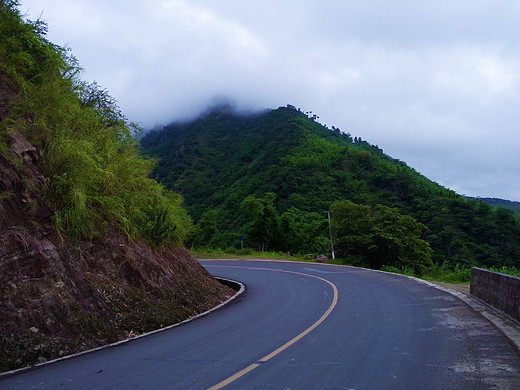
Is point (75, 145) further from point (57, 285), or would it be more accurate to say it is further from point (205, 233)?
point (205, 233)

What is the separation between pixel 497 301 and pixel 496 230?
1959 inches

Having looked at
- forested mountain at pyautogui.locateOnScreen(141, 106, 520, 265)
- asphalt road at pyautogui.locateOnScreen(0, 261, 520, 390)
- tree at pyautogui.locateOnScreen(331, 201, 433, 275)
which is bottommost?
asphalt road at pyautogui.locateOnScreen(0, 261, 520, 390)

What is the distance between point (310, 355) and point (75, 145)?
7216mm

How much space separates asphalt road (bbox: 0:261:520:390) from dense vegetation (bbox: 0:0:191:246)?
3.31 metres

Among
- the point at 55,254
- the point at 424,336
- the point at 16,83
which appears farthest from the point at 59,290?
the point at 424,336

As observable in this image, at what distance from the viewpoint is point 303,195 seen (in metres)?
73.6

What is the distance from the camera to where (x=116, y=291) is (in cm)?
905

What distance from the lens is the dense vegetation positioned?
942cm

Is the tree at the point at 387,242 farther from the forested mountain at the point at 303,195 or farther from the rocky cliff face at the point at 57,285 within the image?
the rocky cliff face at the point at 57,285

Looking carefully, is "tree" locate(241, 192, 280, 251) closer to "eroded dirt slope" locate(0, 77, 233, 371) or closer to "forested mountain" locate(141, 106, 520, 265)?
"forested mountain" locate(141, 106, 520, 265)

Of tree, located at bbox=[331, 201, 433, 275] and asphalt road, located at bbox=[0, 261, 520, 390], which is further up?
tree, located at bbox=[331, 201, 433, 275]

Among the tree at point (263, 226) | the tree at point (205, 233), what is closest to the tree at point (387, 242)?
the tree at point (263, 226)

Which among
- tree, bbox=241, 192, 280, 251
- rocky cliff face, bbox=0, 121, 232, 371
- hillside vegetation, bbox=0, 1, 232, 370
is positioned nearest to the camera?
rocky cliff face, bbox=0, 121, 232, 371

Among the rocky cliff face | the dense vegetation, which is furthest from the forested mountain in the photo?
the rocky cliff face
